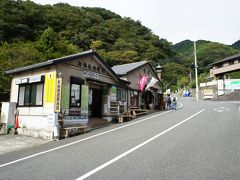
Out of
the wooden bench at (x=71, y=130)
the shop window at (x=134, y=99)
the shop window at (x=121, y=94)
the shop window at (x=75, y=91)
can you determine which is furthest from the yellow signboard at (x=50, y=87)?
the shop window at (x=134, y=99)

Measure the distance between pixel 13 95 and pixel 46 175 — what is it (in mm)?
12692

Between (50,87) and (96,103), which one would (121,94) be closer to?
(96,103)

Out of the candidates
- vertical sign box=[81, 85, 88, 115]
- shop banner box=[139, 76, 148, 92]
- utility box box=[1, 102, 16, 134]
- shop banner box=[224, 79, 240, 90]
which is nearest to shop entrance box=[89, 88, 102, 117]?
vertical sign box=[81, 85, 88, 115]

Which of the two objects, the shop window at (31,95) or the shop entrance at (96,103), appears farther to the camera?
the shop entrance at (96,103)

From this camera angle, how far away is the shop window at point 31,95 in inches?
577

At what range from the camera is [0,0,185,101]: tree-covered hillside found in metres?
25.7

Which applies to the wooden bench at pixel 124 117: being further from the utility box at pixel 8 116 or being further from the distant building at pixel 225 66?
the distant building at pixel 225 66

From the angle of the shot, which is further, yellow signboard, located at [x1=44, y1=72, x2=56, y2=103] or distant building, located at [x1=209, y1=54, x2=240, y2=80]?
distant building, located at [x1=209, y1=54, x2=240, y2=80]

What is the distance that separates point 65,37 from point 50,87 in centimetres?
3980

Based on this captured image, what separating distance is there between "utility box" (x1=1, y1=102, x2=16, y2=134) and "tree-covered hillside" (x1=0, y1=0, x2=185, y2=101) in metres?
5.33

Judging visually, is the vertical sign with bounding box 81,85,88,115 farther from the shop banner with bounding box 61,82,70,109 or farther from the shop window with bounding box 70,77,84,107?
the shop banner with bounding box 61,82,70,109

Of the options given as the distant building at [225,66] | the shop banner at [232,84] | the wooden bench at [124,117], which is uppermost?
the distant building at [225,66]

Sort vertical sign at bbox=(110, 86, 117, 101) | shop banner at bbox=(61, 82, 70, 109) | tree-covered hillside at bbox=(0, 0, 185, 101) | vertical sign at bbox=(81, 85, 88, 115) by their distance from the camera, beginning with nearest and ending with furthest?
shop banner at bbox=(61, 82, 70, 109), vertical sign at bbox=(81, 85, 88, 115), vertical sign at bbox=(110, 86, 117, 101), tree-covered hillside at bbox=(0, 0, 185, 101)

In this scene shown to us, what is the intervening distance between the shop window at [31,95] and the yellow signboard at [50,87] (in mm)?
676
